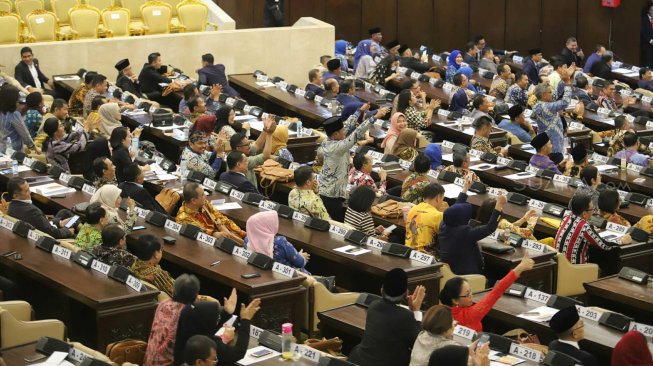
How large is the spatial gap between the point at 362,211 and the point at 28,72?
6.90 metres

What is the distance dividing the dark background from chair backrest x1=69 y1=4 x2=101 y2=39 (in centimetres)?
449

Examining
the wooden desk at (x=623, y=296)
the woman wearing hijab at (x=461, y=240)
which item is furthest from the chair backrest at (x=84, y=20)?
the wooden desk at (x=623, y=296)

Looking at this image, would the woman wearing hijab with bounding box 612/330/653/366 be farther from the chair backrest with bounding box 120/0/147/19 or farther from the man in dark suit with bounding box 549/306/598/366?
the chair backrest with bounding box 120/0/147/19

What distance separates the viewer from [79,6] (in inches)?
656

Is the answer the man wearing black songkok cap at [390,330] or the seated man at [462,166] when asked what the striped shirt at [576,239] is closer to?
the seated man at [462,166]

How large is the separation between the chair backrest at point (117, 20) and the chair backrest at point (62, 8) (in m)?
0.59

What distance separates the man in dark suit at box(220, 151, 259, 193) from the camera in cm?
1048

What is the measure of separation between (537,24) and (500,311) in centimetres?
1401

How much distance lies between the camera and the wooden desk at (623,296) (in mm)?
7949

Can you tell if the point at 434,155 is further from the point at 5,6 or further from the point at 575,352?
the point at 5,6

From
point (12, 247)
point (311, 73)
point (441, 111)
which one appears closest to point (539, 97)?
point (441, 111)

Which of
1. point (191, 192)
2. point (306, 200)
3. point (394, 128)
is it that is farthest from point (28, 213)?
point (394, 128)

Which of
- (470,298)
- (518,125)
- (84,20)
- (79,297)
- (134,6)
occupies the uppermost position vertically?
(470,298)

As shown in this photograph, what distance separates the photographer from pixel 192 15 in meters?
17.3
